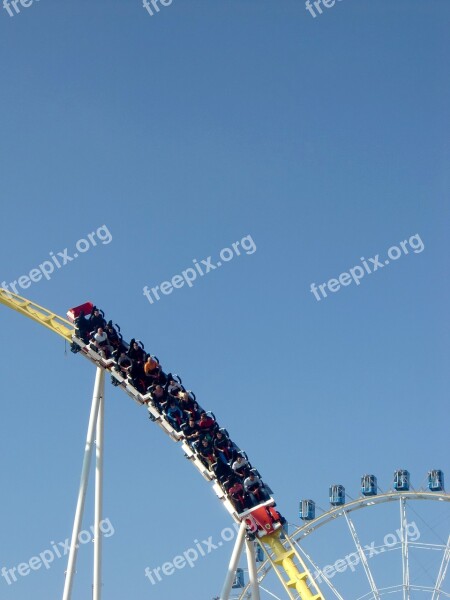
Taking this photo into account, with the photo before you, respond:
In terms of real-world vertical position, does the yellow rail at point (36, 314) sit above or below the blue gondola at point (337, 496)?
above

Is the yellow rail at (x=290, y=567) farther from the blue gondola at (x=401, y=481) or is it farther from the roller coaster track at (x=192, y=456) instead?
the blue gondola at (x=401, y=481)

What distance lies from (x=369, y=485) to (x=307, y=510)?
341cm

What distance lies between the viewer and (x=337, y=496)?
1853 inches

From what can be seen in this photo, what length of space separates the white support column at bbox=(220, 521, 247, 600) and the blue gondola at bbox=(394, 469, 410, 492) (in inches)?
684

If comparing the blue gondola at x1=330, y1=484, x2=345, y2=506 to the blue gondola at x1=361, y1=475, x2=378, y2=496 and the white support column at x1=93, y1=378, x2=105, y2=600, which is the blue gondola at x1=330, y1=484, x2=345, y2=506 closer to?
the blue gondola at x1=361, y1=475, x2=378, y2=496

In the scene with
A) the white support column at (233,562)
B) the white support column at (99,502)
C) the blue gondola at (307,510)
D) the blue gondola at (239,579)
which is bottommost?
the blue gondola at (239,579)

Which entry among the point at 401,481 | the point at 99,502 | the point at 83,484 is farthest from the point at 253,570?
the point at 401,481

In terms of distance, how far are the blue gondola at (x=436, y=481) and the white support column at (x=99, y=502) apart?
737 inches

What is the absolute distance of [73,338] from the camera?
31.5m

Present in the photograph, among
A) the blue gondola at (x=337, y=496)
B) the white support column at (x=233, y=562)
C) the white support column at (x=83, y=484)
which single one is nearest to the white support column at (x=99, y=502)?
the white support column at (x=83, y=484)

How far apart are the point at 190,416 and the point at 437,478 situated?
60.3 feet

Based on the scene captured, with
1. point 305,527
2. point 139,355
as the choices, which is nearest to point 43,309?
point 139,355

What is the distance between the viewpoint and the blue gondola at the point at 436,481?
45344mm

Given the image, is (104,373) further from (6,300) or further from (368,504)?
(368,504)
